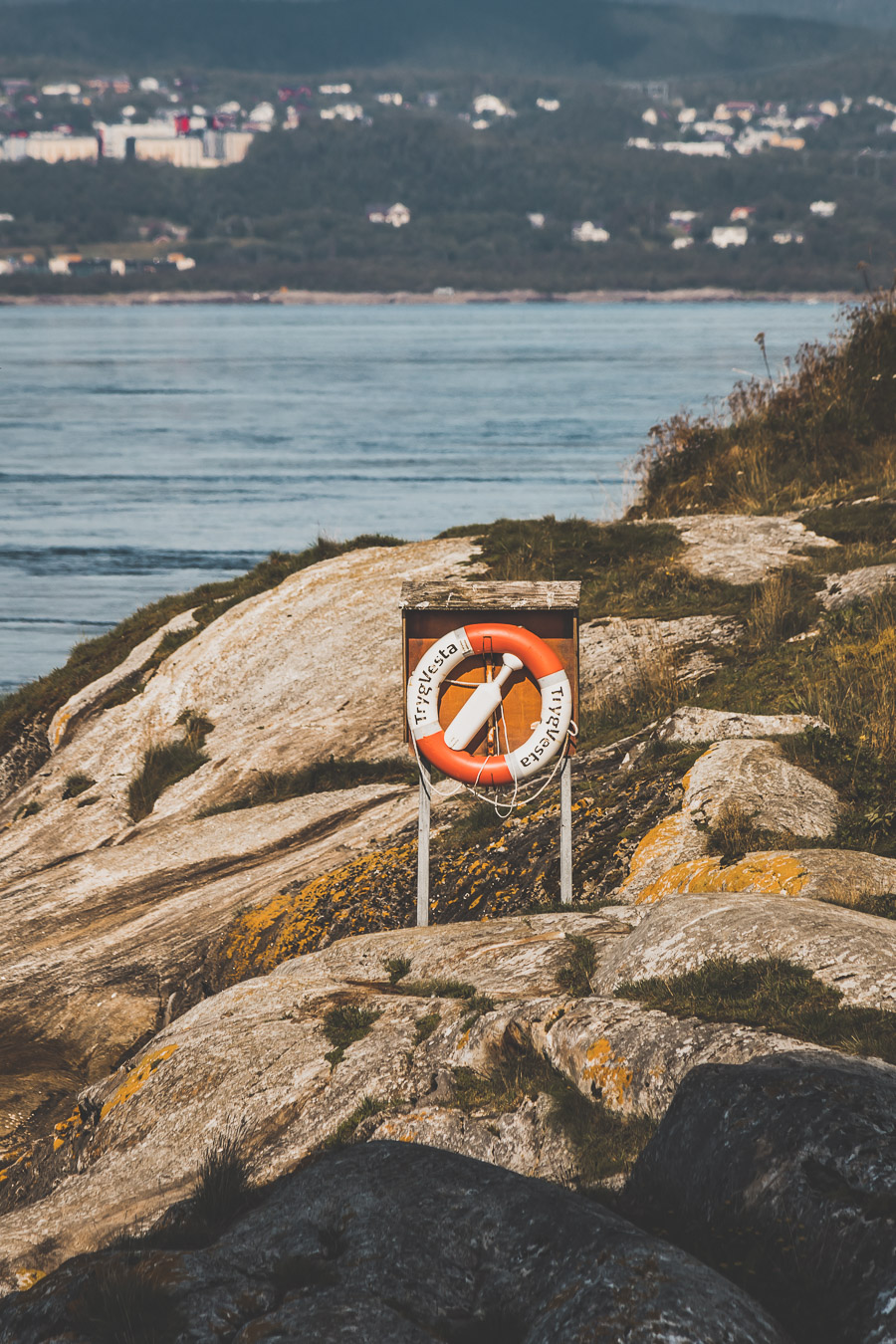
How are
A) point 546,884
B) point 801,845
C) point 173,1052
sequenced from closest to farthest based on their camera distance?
point 173,1052 < point 801,845 < point 546,884

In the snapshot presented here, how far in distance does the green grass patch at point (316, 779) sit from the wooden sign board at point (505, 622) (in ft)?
9.88

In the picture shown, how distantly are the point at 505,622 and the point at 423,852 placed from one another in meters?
1.34

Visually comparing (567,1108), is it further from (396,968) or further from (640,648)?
(640,648)

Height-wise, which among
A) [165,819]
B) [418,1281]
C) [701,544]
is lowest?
[165,819]

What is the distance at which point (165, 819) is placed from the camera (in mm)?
10742

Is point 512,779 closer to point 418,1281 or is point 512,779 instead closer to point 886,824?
point 886,824

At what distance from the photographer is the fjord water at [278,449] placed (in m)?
30.6

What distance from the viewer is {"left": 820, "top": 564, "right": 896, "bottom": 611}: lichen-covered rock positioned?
1007 cm

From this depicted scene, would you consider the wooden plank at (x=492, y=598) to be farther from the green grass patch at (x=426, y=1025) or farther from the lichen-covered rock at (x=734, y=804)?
the green grass patch at (x=426, y=1025)

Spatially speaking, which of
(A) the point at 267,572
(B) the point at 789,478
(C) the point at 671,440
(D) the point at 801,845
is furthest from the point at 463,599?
(C) the point at 671,440

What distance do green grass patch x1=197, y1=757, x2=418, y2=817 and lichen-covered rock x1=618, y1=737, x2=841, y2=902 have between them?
3229mm

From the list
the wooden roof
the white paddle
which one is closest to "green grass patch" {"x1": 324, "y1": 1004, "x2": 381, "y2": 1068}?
the white paddle

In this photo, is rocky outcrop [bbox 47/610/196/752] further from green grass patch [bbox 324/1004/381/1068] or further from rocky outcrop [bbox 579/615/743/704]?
green grass patch [bbox 324/1004/381/1068]

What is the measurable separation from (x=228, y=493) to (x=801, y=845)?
35.7m
